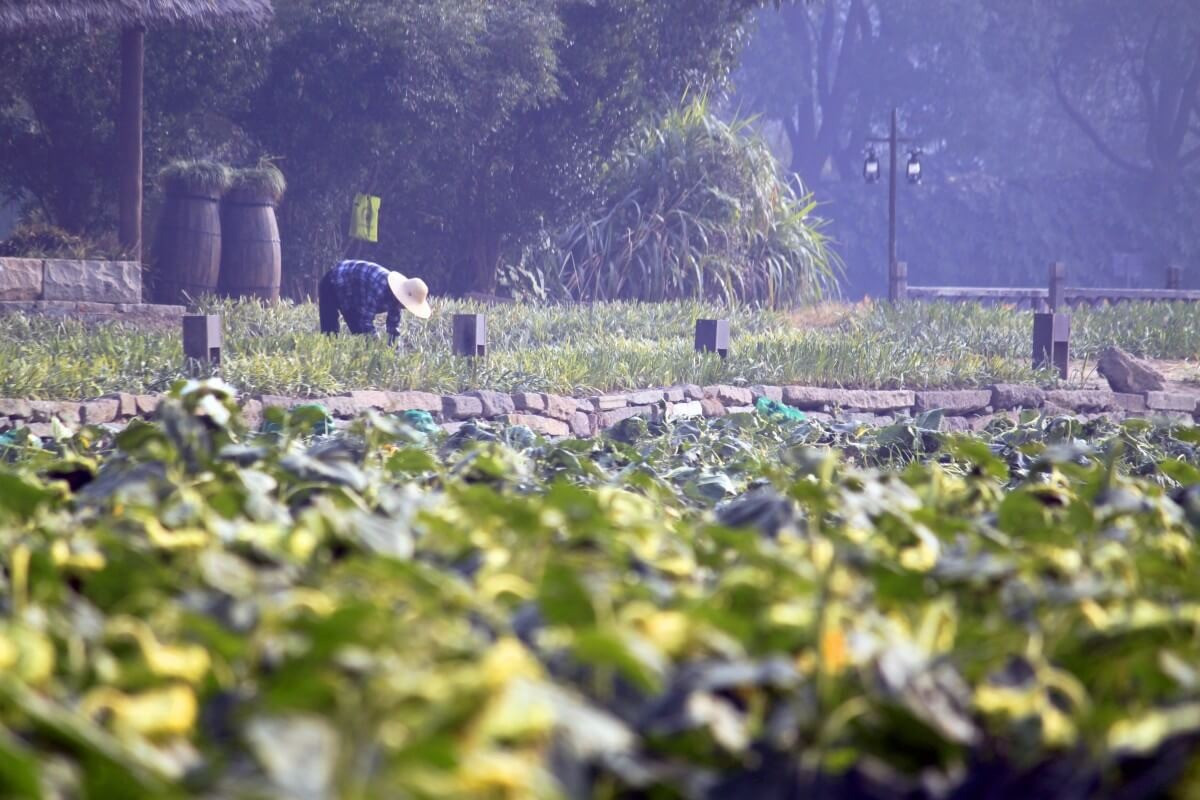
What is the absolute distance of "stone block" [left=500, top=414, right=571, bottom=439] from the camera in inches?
325

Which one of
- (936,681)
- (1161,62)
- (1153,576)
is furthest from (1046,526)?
(1161,62)

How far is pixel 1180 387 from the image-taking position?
1177cm

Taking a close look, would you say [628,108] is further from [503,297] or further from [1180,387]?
[1180,387]

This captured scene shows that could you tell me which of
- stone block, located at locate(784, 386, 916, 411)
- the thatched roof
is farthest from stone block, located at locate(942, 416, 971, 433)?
the thatched roof

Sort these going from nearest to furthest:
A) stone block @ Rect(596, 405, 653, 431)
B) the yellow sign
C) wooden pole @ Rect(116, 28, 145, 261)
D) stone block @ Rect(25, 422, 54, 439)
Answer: stone block @ Rect(25, 422, 54, 439) → stone block @ Rect(596, 405, 653, 431) → wooden pole @ Rect(116, 28, 145, 261) → the yellow sign

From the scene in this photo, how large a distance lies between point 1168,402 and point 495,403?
18.2 ft

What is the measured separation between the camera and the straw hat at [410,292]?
1045cm

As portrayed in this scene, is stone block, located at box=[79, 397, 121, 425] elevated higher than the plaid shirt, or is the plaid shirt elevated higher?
the plaid shirt

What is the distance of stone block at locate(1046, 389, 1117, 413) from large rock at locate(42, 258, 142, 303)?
750 cm

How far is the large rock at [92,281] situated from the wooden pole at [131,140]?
2.35 ft

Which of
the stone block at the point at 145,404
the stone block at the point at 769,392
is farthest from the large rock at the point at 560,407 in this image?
the stone block at the point at 145,404

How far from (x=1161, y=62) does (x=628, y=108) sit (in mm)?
20685

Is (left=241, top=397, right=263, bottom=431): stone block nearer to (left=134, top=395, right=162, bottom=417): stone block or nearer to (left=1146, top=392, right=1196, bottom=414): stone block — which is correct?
(left=134, top=395, right=162, bottom=417): stone block

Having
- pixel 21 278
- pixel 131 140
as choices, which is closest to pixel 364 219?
pixel 131 140
